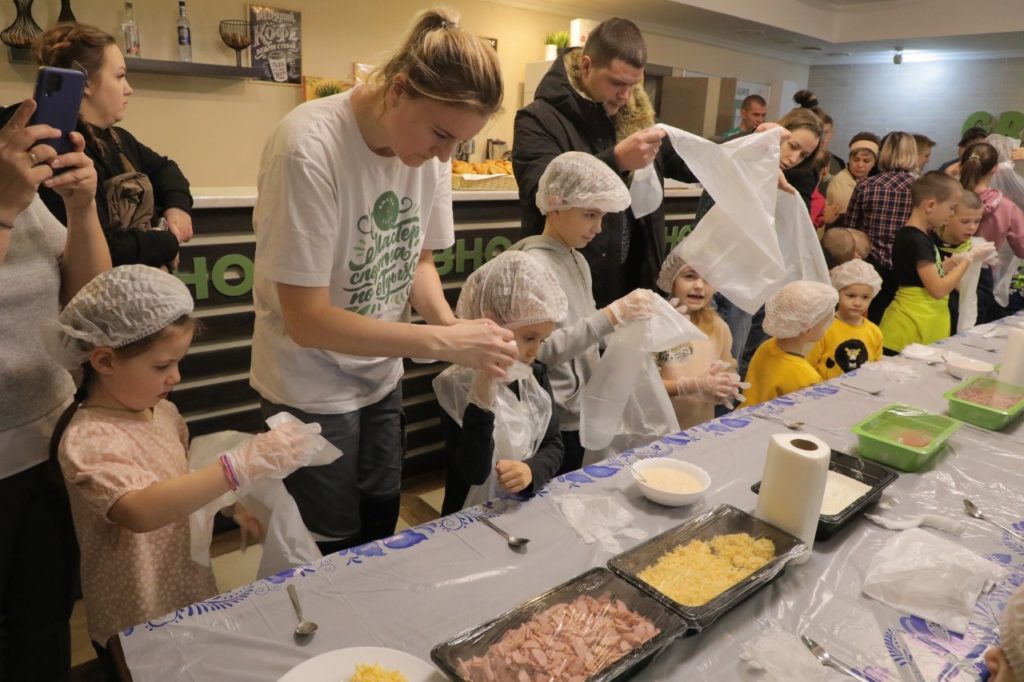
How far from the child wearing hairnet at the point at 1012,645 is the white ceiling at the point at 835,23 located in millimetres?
5620

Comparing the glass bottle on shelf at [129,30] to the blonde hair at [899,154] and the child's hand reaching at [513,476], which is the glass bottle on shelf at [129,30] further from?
the blonde hair at [899,154]

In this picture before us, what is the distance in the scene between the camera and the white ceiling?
238 inches

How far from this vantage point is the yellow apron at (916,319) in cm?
336

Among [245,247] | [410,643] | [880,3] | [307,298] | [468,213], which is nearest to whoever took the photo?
[410,643]

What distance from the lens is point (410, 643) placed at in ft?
3.26

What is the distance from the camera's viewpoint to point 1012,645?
893 mm

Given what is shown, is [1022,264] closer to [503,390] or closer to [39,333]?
[503,390]

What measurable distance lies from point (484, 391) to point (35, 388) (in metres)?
0.87

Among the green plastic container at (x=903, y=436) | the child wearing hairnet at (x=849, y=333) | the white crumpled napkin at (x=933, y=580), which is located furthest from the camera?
the child wearing hairnet at (x=849, y=333)

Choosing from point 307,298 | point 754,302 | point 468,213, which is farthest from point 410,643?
point 468,213

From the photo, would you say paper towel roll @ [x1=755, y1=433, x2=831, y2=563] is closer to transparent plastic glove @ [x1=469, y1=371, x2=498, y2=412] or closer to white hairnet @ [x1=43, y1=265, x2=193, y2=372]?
transparent plastic glove @ [x1=469, y1=371, x2=498, y2=412]

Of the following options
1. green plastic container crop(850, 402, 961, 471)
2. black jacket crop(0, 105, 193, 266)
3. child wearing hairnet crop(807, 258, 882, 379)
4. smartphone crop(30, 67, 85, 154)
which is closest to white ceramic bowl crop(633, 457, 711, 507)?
green plastic container crop(850, 402, 961, 471)

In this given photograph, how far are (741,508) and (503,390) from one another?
0.61 m

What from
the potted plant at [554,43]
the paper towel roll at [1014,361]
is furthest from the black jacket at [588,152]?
the potted plant at [554,43]
